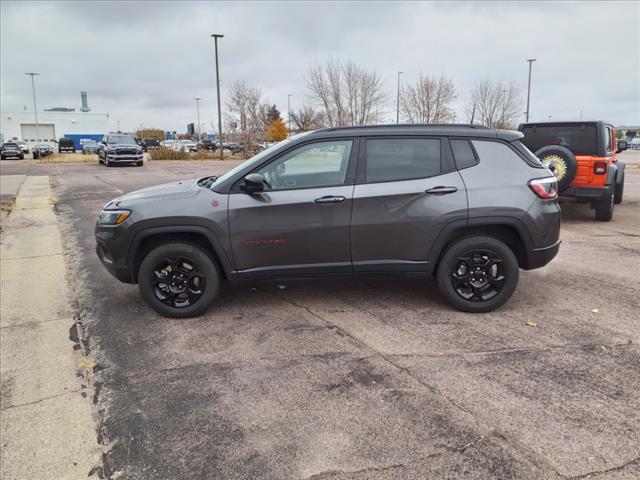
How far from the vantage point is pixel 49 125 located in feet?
322

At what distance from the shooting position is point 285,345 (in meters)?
4.16

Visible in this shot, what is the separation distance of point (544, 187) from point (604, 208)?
6230 mm

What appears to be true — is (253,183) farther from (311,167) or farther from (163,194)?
(163,194)

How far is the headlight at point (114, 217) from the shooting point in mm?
4656

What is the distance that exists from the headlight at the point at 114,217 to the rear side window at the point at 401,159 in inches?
90.6

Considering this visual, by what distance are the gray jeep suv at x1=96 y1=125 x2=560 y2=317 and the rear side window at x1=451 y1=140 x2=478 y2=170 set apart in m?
0.01

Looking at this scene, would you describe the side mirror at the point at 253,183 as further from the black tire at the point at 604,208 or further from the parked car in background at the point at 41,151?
the parked car in background at the point at 41,151

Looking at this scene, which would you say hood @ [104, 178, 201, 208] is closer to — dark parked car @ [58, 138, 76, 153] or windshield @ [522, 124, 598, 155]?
windshield @ [522, 124, 598, 155]

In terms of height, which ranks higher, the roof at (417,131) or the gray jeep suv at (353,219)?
the roof at (417,131)

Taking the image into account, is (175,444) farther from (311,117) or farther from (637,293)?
(311,117)

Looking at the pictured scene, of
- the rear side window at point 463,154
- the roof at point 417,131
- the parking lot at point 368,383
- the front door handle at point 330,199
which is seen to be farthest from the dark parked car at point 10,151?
the rear side window at point 463,154

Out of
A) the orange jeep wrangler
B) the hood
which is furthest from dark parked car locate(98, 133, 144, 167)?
the hood

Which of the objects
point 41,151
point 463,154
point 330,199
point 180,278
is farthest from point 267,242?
point 41,151

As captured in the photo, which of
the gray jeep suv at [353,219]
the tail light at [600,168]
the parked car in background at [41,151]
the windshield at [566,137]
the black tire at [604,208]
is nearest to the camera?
the gray jeep suv at [353,219]
